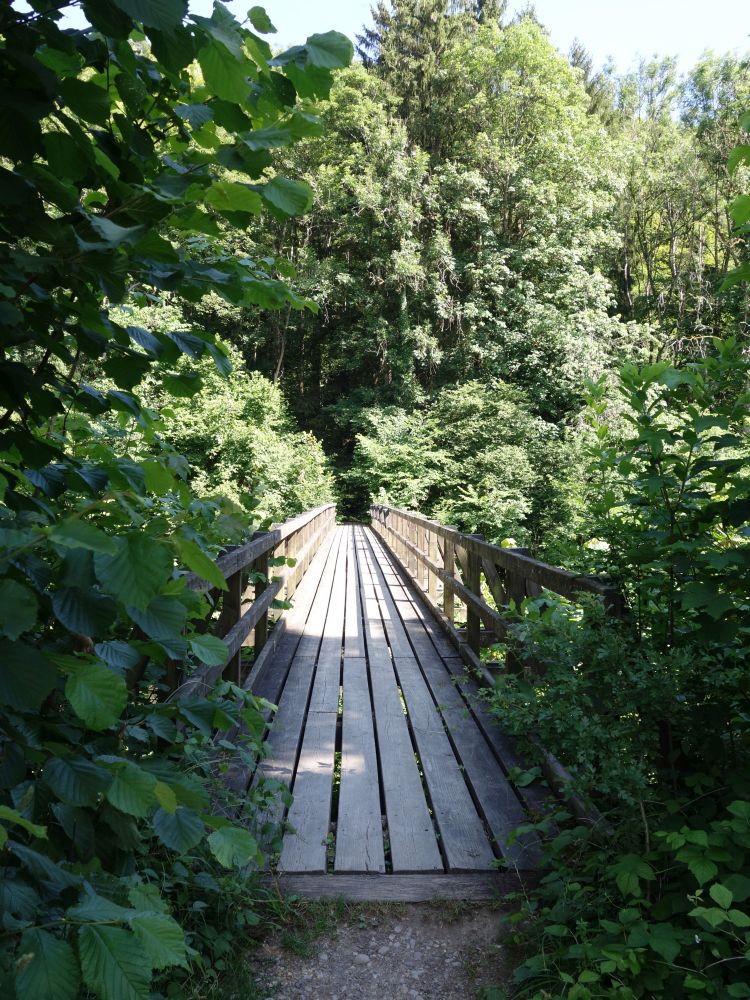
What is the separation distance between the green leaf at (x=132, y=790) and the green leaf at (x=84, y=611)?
21 centimetres

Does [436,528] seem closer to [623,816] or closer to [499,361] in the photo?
[623,816]

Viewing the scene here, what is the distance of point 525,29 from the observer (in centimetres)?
2648

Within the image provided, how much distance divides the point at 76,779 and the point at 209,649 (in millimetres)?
436

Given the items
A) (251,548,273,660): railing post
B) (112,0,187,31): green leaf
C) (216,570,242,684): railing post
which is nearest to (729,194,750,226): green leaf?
(112,0,187,31): green leaf

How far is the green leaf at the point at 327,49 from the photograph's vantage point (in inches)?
41.5

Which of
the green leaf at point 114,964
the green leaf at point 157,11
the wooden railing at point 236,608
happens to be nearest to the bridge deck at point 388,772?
the wooden railing at point 236,608

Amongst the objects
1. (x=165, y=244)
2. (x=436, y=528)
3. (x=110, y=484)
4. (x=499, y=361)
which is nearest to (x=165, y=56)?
(x=165, y=244)

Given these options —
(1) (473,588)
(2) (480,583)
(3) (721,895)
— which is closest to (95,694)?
(3) (721,895)

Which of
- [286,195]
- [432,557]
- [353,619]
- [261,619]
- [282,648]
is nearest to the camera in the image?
[286,195]

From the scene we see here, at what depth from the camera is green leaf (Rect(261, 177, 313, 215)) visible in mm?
1150

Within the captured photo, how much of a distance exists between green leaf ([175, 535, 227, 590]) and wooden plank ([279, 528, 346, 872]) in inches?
75.0

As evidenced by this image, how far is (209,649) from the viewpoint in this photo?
140cm

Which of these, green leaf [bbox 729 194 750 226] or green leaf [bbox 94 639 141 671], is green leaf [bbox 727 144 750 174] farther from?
green leaf [bbox 94 639 141 671]

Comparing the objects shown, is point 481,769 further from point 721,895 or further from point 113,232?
point 113,232
